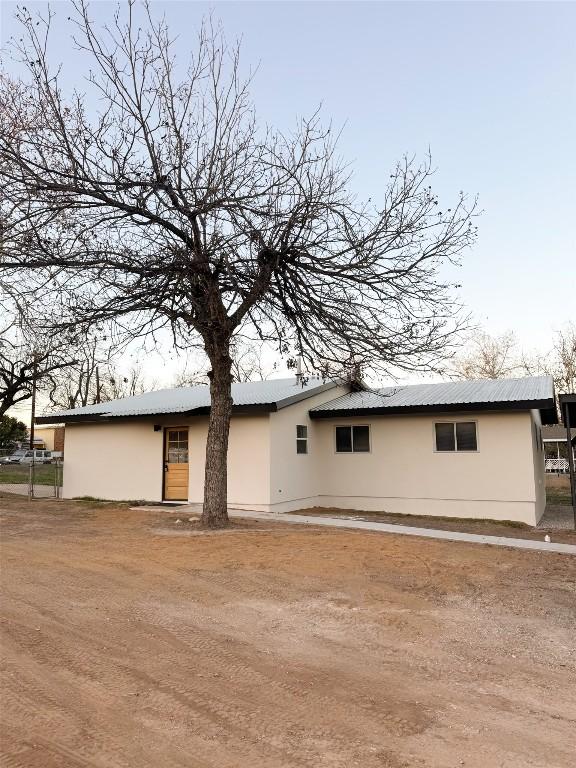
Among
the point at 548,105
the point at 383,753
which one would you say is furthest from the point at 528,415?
the point at 383,753

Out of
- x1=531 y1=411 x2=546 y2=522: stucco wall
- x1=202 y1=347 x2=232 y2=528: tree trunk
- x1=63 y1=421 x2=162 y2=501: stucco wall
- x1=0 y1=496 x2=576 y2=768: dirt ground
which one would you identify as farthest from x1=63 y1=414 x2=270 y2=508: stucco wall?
x1=531 y1=411 x2=546 y2=522: stucco wall

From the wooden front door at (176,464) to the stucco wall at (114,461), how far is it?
0.20m

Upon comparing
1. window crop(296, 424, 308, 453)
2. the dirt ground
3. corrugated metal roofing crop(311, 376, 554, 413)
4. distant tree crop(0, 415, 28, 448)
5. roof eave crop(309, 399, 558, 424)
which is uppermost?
distant tree crop(0, 415, 28, 448)

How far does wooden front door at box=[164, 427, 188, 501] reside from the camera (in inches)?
635

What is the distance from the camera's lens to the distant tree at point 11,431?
57.6 m

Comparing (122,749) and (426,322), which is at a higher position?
(426,322)

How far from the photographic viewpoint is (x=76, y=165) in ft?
31.1

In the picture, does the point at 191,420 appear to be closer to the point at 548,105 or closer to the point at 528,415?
the point at 528,415

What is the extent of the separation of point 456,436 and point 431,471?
1183mm

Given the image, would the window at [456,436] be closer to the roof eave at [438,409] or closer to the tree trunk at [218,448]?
the roof eave at [438,409]

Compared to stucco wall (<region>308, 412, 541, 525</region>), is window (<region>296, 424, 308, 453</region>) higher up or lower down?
higher up

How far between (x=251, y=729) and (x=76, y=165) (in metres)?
9.03

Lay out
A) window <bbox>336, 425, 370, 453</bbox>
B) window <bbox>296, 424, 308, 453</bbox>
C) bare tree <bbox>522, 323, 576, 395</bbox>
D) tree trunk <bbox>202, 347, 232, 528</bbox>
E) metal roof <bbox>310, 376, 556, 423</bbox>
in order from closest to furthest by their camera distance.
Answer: tree trunk <bbox>202, 347, 232, 528</bbox> < metal roof <bbox>310, 376, 556, 423</bbox> < window <bbox>296, 424, 308, 453</bbox> < window <bbox>336, 425, 370, 453</bbox> < bare tree <bbox>522, 323, 576, 395</bbox>

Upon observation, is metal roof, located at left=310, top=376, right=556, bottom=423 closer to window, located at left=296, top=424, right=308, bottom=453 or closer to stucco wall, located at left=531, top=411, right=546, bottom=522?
window, located at left=296, top=424, right=308, bottom=453
